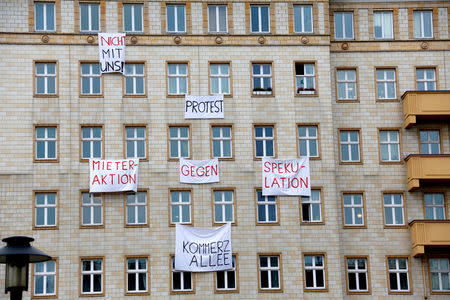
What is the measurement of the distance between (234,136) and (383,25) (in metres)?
11.5

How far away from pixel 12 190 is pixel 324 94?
18.2 meters

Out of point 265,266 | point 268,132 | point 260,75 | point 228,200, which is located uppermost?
point 260,75

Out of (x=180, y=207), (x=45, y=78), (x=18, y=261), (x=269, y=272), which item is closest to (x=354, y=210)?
(x=269, y=272)

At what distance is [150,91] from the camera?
2051 inches

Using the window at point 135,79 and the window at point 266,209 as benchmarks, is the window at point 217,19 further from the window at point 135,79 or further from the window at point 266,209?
the window at point 266,209

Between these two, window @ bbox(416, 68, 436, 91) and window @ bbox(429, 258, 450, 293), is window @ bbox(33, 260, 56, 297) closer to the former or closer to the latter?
window @ bbox(429, 258, 450, 293)

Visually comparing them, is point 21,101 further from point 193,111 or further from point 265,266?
point 265,266

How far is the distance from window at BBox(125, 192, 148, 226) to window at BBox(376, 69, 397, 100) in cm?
1521

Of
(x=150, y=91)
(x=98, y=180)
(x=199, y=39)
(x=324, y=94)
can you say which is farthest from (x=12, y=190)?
(x=324, y=94)

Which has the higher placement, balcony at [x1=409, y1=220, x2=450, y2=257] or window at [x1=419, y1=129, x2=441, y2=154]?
window at [x1=419, y1=129, x2=441, y2=154]

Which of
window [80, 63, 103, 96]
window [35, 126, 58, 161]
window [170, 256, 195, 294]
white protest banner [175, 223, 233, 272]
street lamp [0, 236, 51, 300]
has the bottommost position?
street lamp [0, 236, 51, 300]

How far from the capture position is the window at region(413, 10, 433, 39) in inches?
2168

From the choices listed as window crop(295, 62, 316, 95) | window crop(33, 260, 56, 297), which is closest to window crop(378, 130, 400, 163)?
window crop(295, 62, 316, 95)

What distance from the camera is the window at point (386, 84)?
54531 millimetres
